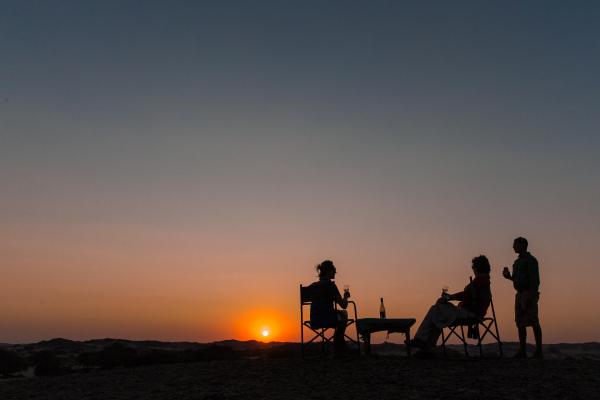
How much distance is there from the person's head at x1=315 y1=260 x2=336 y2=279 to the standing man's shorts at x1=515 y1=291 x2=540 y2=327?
10.8 ft

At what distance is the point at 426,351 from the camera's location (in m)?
8.95

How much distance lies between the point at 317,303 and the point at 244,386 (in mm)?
2816

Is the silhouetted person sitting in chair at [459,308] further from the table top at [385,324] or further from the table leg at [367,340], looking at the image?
the table leg at [367,340]

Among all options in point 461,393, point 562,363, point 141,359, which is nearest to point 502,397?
point 461,393

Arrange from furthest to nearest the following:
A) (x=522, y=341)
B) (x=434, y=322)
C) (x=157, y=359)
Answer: (x=157, y=359), (x=522, y=341), (x=434, y=322)

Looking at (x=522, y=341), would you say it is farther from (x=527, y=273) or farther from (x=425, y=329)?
(x=425, y=329)

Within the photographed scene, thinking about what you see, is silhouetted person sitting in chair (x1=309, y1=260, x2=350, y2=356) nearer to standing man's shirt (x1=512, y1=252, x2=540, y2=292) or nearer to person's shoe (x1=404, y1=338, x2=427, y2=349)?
person's shoe (x1=404, y1=338, x2=427, y2=349)

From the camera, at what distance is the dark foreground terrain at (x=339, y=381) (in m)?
6.28

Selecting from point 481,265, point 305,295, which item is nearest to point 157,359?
point 305,295

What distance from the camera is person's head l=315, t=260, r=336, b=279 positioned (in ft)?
32.2

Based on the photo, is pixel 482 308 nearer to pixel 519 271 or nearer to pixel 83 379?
pixel 519 271

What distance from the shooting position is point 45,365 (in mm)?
11727

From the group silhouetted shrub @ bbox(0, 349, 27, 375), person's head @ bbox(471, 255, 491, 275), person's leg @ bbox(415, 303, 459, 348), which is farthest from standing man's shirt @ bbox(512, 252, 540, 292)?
A: silhouetted shrub @ bbox(0, 349, 27, 375)

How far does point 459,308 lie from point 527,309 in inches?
53.8
